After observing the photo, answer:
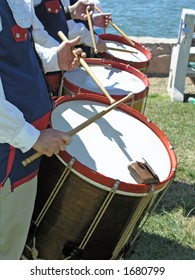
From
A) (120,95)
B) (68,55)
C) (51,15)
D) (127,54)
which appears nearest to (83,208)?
(68,55)

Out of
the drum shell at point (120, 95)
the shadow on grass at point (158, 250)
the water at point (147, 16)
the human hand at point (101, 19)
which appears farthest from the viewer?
the water at point (147, 16)

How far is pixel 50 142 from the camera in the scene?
76.2 inches

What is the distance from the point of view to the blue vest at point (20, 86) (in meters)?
1.88

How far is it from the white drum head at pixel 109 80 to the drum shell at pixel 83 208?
75cm

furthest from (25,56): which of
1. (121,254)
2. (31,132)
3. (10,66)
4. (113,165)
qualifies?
(121,254)

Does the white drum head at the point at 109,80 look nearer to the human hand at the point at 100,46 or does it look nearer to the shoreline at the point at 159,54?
the human hand at the point at 100,46

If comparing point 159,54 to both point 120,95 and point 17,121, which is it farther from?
point 17,121

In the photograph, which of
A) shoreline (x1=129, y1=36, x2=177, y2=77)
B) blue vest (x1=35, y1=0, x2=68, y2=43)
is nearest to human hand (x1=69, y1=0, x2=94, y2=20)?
blue vest (x1=35, y1=0, x2=68, y2=43)

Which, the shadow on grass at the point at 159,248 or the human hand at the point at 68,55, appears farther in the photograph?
the shadow on grass at the point at 159,248

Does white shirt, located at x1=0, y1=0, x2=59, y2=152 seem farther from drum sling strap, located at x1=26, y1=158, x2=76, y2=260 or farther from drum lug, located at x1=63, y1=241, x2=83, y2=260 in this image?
drum lug, located at x1=63, y1=241, x2=83, y2=260

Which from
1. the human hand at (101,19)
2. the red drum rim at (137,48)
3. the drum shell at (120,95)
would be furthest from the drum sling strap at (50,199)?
the human hand at (101,19)

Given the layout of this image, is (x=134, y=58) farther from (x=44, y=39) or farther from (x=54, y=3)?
(x=44, y=39)

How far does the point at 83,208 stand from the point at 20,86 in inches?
23.0

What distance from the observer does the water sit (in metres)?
8.92
